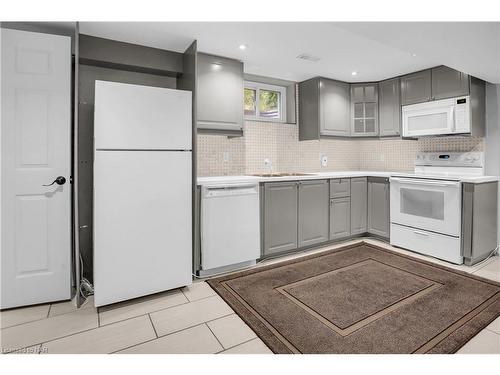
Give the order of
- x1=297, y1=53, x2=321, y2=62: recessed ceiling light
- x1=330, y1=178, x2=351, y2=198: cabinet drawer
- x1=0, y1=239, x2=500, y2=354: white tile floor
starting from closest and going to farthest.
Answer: x1=0, y1=239, x2=500, y2=354: white tile floor < x1=297, y1=53, x2=321, y2=62: recessed ceiling light < x1=330, y1=178, x2=351, y2=198: cabinet drawer

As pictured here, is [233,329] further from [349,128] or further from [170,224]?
[349,128]

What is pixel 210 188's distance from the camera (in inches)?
107

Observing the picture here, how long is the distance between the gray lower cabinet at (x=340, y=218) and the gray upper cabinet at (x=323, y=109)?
0.95m

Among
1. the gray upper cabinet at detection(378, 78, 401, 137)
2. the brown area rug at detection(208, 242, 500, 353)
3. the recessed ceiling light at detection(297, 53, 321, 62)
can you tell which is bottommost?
the brown area rug at detection(208, 242, 500, 353)

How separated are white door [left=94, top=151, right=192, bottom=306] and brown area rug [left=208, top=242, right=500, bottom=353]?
1.76 ft

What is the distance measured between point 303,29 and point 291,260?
2.30m

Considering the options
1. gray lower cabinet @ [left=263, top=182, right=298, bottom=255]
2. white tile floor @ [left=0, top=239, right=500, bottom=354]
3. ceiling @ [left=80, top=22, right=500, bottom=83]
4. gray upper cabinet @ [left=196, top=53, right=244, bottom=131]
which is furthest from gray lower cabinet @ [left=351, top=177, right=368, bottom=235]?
white tile floor @ [left=0, top=239, right=500, bottom=354]

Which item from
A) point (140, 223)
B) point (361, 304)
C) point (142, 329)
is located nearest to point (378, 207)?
point (361, 304)

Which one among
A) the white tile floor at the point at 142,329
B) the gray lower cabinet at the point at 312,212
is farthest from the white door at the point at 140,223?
the gray lower cabinet at the point at 312,212

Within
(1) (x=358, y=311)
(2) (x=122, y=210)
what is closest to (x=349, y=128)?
(1) (x=358, y=311)

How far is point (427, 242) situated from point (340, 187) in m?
1.14

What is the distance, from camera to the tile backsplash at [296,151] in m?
3.43

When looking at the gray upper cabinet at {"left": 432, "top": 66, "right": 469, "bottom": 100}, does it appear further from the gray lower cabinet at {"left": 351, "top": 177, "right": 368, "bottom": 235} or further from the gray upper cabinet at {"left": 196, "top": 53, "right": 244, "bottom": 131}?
the gray upper cabinet at {"left": 196, "top": 53, "right": 244, "bottom": 131}

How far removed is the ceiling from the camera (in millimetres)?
1900
